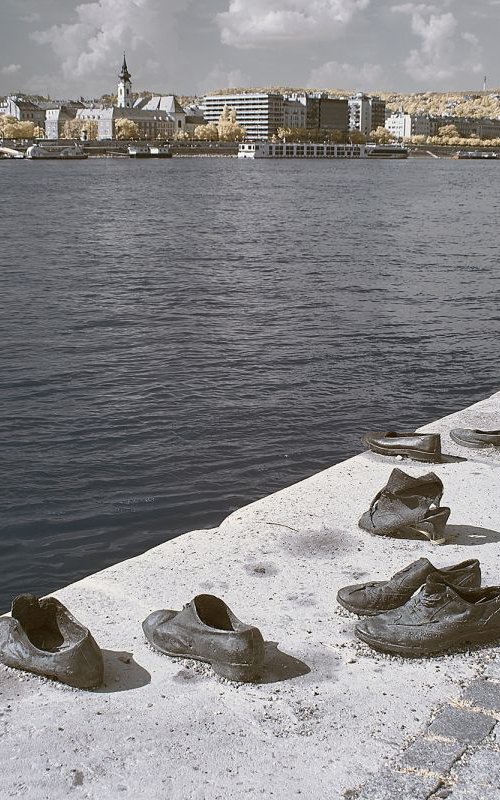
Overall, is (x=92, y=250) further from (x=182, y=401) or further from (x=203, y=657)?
(x=203, y=657)

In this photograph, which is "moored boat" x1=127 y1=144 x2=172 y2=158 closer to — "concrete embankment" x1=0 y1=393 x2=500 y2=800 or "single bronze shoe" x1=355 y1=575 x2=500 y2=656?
"concrete embankment" x1=0 y1=393 x2=500 y2=800

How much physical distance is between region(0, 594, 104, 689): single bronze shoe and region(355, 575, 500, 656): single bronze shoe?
1.65m

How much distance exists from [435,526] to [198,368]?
10.6 metres

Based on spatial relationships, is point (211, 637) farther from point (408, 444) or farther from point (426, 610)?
point (408, 444)

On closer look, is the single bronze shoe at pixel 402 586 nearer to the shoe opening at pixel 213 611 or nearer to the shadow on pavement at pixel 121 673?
the shoe opening at pixel 213 611

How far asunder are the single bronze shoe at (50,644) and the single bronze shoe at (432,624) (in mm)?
1646

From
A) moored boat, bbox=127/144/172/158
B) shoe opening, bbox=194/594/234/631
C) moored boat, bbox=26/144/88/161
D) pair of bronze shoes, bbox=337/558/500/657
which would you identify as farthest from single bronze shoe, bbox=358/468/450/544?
moored boat, bbox=127/144/172/158

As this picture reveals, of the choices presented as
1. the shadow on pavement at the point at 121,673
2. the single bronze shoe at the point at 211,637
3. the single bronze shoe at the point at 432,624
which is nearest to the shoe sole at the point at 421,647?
the single bronze shoe at the point at 432,624

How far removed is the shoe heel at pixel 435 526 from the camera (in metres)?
7.80

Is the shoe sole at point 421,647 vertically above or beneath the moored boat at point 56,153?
beneath

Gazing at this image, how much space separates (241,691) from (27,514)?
5598 mm

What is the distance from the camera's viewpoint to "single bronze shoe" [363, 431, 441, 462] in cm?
962

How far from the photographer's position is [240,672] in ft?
19.1

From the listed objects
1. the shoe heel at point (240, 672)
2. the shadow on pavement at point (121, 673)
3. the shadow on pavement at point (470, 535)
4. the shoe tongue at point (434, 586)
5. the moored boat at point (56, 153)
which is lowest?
the shadow on pavement at point (121, 673)
